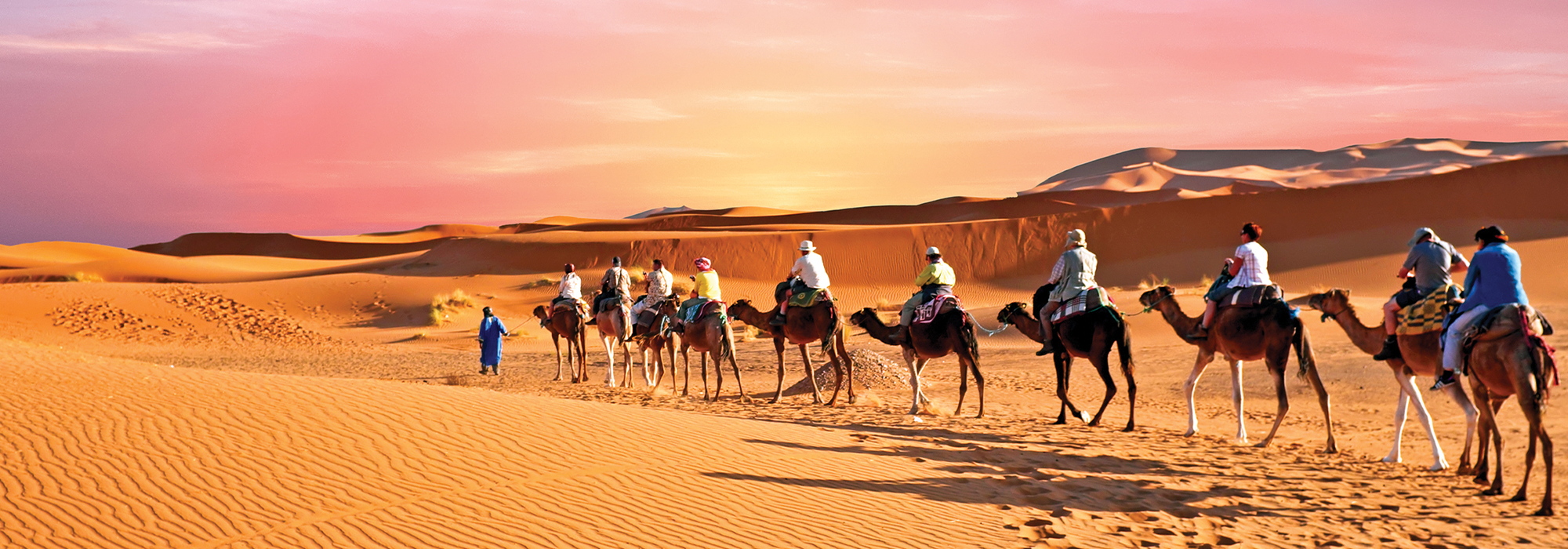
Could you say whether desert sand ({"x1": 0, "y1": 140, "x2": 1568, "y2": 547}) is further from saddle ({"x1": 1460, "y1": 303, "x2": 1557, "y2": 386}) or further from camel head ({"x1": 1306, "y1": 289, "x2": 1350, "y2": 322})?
camel head ({"x1": 1306, "y1": 289, "x2": 1350, "y2": 322})

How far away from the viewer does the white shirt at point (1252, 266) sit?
41.0 ft

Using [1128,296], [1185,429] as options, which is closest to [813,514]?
[1185,429]

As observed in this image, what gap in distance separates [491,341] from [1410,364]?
686 inches

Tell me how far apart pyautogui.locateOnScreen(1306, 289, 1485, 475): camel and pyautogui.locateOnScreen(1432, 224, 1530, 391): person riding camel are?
544 mm

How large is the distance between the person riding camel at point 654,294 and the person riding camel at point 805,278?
254cm

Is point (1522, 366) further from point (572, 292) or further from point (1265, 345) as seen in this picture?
point (572, 292)

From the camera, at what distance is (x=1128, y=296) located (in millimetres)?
30656

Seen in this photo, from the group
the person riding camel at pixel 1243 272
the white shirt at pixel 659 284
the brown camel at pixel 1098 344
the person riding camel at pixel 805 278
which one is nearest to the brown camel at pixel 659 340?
the white shirt at pixel 659 284

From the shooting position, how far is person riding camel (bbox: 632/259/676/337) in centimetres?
1848

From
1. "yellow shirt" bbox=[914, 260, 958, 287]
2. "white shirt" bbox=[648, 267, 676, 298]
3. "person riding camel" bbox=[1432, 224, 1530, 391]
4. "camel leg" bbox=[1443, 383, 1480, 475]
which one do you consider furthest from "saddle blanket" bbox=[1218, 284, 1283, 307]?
"white shirt" bbox=[648, 267, 676, 298]

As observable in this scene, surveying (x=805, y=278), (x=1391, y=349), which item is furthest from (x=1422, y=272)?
(x=805, y=278)

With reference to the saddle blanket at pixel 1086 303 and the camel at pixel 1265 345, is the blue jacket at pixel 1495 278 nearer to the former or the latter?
the camel at pixel 1265 345

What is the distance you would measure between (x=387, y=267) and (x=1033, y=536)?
55.5 meters

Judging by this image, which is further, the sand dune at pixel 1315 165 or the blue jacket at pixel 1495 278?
the sand dune at pixel 1315 165
